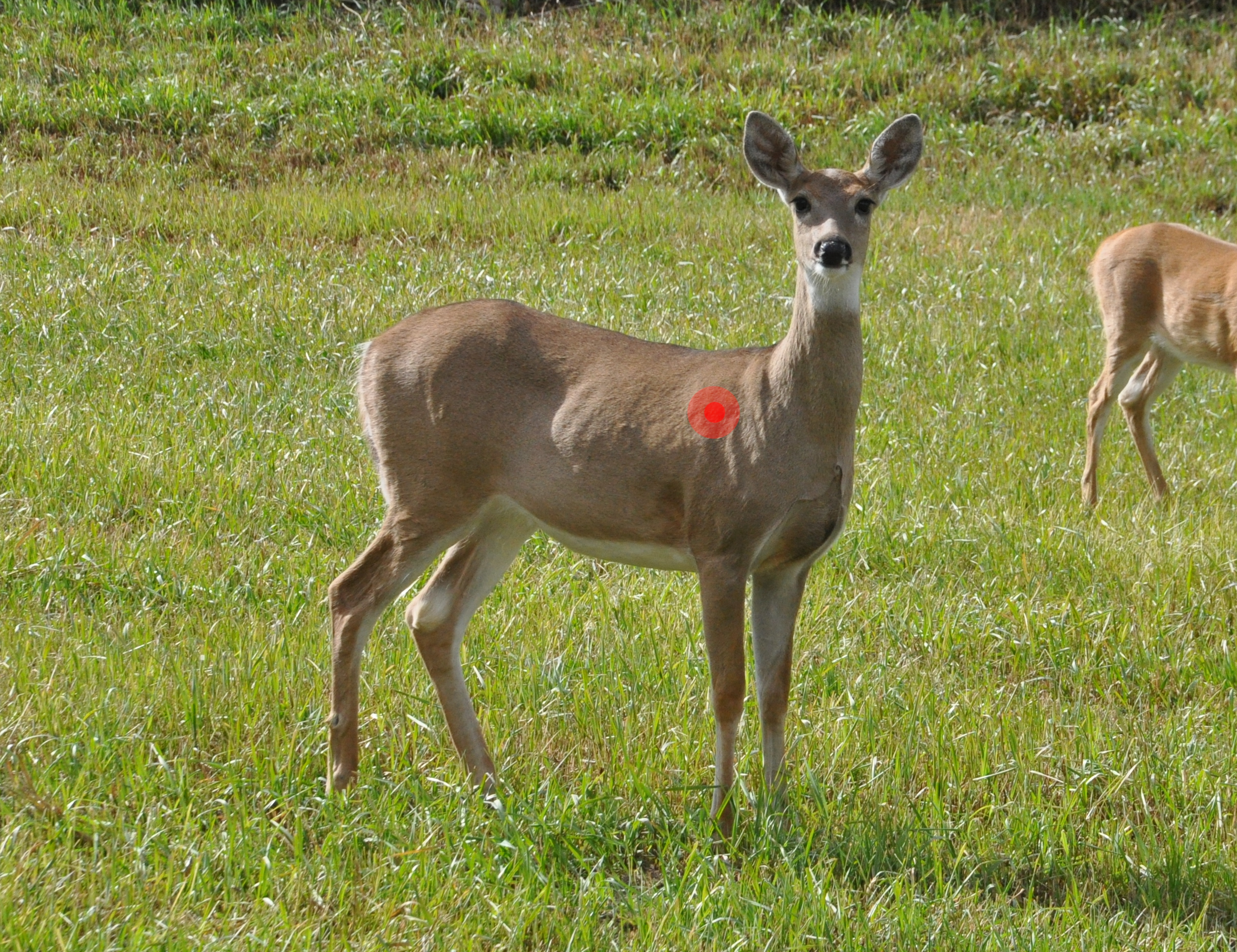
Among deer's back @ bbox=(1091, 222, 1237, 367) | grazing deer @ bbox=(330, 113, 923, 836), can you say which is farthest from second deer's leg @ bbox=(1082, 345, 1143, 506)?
grazing deer @ bbox=(330, 113, 923, 836)

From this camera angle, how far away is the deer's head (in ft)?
13.3

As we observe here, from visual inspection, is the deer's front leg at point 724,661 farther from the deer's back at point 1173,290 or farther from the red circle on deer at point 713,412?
the deer's back at point 1173,290

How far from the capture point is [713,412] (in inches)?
165

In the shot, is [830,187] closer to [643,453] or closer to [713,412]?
[713,412]

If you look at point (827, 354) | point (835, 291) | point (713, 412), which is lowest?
point (713, 412)

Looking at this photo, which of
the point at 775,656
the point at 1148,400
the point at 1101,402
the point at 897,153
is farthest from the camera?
the point at 1148,400

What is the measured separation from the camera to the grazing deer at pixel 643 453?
13.3 feet

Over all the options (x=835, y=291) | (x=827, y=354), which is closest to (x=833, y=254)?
(x=835, y=291)

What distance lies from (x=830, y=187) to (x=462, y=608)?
174cm

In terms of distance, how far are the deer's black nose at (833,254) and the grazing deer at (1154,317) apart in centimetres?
417

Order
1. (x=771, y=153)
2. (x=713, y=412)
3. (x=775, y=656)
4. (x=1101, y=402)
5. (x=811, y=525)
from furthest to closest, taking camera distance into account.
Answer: (x=1101, y=402) < (x=771, y=153) < (x=775, y=656) < (x=713, y=412) < (x=811, y=525)

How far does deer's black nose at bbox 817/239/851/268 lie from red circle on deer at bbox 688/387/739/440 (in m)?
0.50

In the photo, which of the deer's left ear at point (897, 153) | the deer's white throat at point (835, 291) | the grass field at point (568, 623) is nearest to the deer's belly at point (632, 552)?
the grass field at point (568, 623)

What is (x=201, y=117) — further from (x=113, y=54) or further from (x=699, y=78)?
(x=699, y=78)
